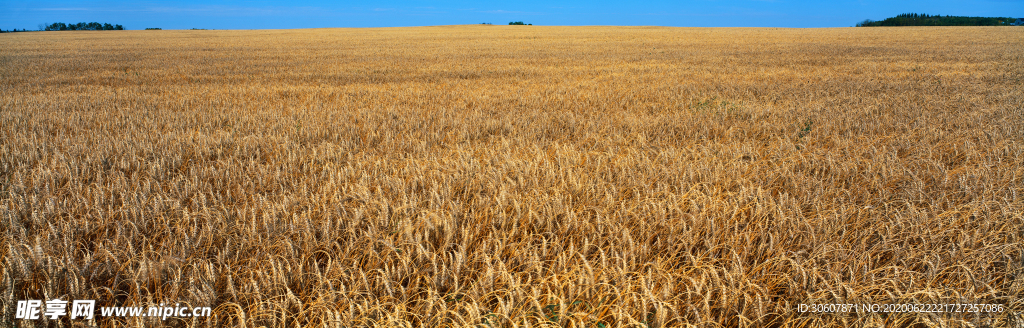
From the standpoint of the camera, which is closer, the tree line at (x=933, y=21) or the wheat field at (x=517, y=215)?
the wheat field at (x=517, y=215)

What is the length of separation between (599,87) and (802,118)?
4.02 metres

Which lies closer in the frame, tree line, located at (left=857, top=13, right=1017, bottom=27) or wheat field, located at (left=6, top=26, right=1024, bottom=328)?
wheat field, located at (left=6, top=26, right=1024, bottom=328)

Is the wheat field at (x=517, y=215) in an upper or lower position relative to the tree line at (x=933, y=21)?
lower

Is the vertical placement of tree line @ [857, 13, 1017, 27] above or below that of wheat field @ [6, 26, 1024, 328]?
above

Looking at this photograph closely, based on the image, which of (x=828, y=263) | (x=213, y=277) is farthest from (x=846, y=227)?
(x=213, y=277)

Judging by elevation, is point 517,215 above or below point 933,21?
below

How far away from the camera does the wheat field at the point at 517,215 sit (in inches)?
67.8

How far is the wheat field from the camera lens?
1.72 meters

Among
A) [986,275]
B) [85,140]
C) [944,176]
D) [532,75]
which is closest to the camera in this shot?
[986,275]

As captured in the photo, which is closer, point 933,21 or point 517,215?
point 517,215

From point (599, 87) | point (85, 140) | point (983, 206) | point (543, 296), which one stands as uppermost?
point (599, 87)

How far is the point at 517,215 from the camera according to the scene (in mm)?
2410

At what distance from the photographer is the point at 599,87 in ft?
30.2

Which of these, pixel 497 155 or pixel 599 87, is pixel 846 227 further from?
pixel 599 87
